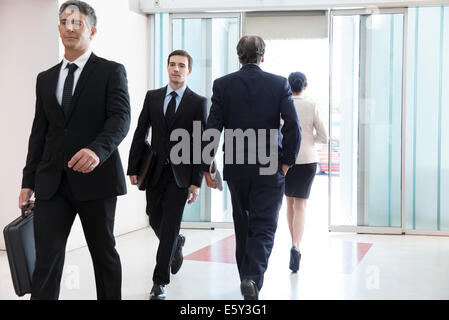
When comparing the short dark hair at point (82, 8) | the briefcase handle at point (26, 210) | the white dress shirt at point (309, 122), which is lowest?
the briefcase handle at point (26, 210)

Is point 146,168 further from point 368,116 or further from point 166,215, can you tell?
point 368,116

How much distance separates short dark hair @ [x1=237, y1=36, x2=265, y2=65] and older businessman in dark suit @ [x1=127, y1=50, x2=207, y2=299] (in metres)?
0.53

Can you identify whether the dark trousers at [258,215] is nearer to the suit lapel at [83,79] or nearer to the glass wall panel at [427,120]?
the suit lapel at [83,79]

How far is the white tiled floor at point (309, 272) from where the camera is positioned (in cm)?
374

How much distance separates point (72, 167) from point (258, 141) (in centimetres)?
119

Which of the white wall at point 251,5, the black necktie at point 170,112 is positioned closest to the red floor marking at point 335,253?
the black necktie at point 170,112

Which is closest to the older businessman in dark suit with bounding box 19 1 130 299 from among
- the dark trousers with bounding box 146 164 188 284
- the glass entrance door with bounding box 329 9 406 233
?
the dark trousers with bounding box 146 164 188 284

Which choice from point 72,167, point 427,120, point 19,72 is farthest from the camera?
point 427,120

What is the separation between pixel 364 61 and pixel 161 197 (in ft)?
12.0

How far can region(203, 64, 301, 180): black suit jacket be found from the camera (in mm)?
3184

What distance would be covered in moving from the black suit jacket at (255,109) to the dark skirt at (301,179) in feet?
3.64

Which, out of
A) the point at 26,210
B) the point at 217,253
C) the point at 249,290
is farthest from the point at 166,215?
the point at 217,253

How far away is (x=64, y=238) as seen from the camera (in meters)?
2.48
